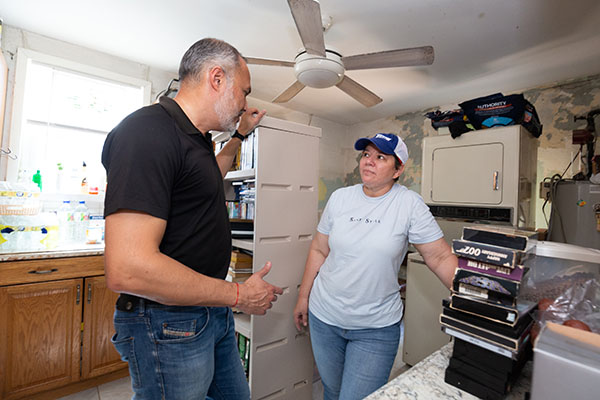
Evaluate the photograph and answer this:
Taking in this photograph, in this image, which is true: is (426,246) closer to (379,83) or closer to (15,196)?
(379,83)

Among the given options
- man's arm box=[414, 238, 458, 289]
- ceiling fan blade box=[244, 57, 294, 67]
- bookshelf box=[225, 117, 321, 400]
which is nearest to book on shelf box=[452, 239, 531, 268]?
man's arm box=[414, 238, 458, 289]

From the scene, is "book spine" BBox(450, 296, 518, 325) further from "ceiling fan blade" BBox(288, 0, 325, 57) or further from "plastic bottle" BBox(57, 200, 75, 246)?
"plastic bottle" BBox(57, 200, 75, 246)

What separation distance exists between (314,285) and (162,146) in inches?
36.9

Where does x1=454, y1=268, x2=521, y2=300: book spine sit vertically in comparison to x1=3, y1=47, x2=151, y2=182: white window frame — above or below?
below

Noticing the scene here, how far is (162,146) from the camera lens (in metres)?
0.77

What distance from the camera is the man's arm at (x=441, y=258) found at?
3.54 feet

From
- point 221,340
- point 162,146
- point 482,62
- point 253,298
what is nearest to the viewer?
point 162,146

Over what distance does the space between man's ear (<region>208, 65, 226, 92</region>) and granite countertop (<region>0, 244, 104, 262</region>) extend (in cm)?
169

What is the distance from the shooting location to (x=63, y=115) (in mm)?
2557

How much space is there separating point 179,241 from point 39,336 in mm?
1747

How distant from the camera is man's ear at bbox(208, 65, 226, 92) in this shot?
97 cm

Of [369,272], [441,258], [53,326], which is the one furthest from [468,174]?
[53,326]

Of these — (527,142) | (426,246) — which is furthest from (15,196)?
(527,142)

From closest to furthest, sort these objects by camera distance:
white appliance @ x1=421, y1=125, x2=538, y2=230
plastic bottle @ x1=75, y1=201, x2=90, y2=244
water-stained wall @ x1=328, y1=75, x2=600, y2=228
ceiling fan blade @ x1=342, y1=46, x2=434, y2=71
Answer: ceiling fan blade @ x1=342, y1=46, x2=434, y2=71
white appliance @ x1=421, y1=125, x2=538, y2=230
plastic bottle @ x1=75, y1=201, x2=90, y2=244
water-stained wall @ x1=328, y1=75, x2=600, y2=228
